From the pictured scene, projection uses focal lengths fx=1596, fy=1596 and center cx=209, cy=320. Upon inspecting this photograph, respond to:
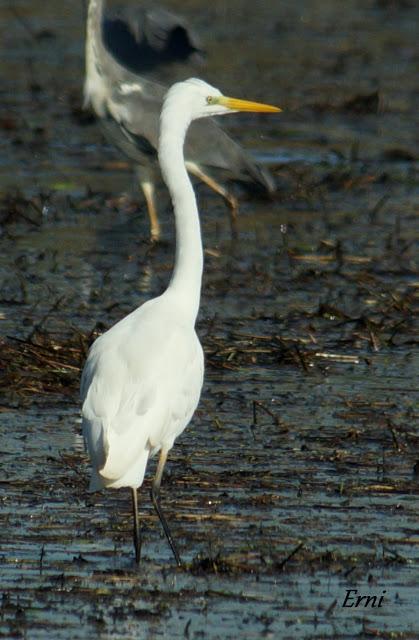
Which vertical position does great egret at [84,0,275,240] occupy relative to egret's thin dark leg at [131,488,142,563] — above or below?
below

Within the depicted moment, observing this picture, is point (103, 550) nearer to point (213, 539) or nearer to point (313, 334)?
point (213, 539)

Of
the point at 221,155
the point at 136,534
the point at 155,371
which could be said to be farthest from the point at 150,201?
the point at 136,534

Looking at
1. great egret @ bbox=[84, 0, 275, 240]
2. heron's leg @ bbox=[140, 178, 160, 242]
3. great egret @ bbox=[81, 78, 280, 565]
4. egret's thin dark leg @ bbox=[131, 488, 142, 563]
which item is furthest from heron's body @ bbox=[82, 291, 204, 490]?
great egret @ bbox=[84, 0, 275, 240]

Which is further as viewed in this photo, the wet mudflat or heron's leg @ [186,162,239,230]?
heron's leg @ [186,162,239,230]

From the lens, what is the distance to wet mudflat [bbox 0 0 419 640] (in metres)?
4.95

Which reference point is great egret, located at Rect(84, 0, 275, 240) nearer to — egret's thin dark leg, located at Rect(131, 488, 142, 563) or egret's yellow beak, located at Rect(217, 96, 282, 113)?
egret's yellow beak, located at Rect(217, 96, 282, 113)

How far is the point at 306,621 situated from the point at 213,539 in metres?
0.79

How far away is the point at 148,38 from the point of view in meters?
12.5

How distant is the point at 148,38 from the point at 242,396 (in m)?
5.72

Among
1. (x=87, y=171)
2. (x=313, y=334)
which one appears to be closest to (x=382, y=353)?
(x=313, y=334)

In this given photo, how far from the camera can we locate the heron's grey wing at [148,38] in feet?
40.1

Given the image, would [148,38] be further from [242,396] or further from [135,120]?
[242,396]

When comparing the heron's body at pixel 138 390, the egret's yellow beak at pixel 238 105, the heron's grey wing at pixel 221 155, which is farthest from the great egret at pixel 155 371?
the heron's grey wing at pixel 221 155

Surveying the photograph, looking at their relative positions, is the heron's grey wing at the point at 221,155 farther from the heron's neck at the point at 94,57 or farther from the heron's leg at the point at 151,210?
the heron's neck at the point at 94,57
